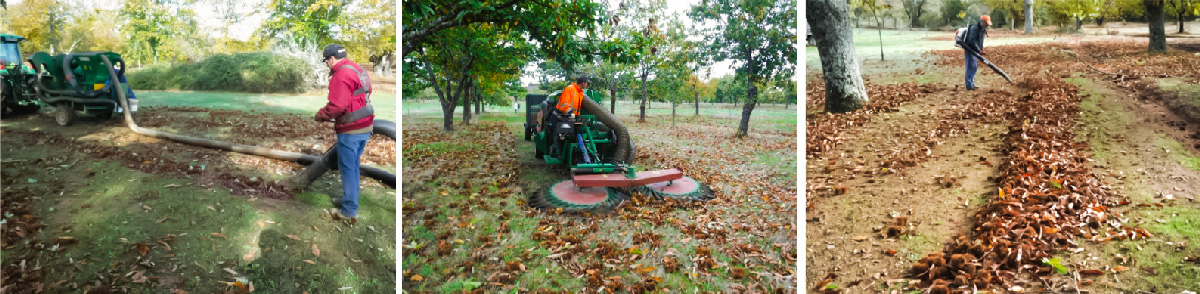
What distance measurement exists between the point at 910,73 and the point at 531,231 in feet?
10.7

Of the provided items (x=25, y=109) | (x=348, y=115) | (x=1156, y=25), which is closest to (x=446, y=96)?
(x=348, y=115)

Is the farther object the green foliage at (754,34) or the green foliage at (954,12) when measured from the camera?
the green foliage at (954,12)

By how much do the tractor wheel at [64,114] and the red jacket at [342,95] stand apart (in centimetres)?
122

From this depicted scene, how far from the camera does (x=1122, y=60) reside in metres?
3.83

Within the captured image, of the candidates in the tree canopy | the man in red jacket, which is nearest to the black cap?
the man in red jacket

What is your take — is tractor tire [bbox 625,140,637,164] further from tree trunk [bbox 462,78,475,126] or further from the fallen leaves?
the fallen leaves

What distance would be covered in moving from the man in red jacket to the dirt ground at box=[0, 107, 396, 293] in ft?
0.32

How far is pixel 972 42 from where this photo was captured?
13.0ft


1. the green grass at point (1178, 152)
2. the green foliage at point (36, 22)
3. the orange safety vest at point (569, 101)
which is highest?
the green foliage at point (36, 22)

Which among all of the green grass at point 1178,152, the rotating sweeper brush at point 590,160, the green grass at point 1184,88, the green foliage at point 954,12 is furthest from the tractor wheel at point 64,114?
the green grass at point 1184,88

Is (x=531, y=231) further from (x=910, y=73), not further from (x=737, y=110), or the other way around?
(x=910, y=73)

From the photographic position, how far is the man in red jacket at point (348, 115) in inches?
121

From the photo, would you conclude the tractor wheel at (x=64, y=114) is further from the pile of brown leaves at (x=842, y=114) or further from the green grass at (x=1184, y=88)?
the green grass at (x=1184, y=88)

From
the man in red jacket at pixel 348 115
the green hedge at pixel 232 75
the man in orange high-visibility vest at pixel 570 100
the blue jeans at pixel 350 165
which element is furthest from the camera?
the man in orange high-visibility vest at pixel 570 100
